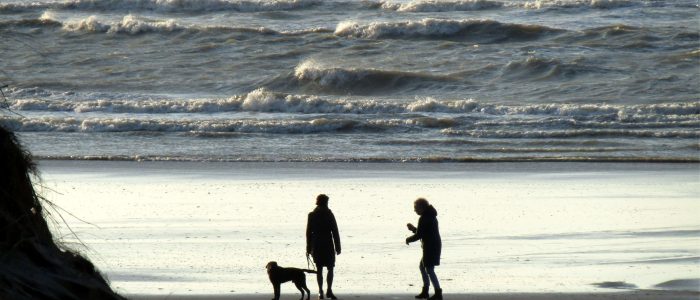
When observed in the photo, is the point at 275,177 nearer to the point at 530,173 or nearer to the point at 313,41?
the point at 530,173

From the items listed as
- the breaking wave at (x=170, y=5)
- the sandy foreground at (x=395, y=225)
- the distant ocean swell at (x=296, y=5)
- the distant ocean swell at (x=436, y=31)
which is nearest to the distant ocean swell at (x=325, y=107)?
the sandy foreground at (x=395, y=225)

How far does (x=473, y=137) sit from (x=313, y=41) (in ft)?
49.5

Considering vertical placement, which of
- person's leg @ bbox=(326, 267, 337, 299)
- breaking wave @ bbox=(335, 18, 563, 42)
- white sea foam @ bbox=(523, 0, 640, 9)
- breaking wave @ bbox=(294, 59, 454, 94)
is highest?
person's leg @ bbox=(326, 267, 337, 299)

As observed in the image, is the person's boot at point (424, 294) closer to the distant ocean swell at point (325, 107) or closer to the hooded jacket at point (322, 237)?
the hooded jacket at point (322, 237)

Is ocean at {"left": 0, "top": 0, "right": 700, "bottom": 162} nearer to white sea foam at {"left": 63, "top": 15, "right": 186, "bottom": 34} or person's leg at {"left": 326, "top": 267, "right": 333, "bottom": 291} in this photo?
white sea foam at {"left": 63, "top": 15, "right": 186, "bottom": 34}

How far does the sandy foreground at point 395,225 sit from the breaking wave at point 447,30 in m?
17.8

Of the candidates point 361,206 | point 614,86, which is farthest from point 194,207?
point 614,86

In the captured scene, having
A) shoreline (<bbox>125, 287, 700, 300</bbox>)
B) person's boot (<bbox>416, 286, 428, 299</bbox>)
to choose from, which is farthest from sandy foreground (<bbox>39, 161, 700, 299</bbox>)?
person's boot (<bbox>416, 286, 428, 299</bbox>)

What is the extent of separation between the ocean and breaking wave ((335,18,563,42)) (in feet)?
0.20

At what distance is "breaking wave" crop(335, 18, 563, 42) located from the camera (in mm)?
35562

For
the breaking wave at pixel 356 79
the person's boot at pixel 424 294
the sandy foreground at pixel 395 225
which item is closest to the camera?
the person's boot at pixel 424 294

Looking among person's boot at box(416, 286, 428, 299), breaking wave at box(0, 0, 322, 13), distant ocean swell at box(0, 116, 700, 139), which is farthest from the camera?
breaking wave at box(0, 0, 322, 13)

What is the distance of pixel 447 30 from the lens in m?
36.3

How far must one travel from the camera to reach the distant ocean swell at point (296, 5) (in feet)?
129
